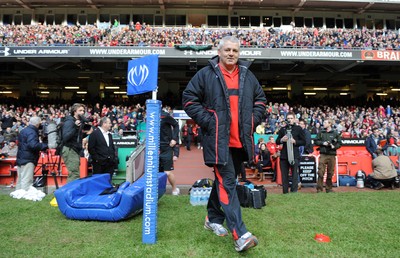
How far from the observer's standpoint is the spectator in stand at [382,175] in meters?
9.08

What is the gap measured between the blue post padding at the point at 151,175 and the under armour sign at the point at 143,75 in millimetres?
249

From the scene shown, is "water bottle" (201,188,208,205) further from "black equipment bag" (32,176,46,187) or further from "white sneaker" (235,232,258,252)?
"black equipment bag" (32,176,46,187)

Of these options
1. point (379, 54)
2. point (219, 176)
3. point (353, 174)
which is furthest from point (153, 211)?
point (379, 54)

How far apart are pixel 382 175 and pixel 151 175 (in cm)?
798

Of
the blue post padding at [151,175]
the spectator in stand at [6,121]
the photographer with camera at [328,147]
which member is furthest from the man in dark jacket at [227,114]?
the spectator in stand at [6,121]

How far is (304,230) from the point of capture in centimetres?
399

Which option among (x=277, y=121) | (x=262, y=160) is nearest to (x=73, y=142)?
(x=262, y=160)

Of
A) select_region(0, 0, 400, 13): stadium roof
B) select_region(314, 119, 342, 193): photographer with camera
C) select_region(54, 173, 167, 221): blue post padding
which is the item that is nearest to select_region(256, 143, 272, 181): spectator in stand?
select_region(314, 119, 342, 193): photographer with camera

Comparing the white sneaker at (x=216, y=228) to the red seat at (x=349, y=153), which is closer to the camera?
the white sneaker at (x=216, y=228)

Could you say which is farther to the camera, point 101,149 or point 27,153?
point 27,153

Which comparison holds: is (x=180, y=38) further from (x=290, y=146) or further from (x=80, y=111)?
(x=80, y=111)

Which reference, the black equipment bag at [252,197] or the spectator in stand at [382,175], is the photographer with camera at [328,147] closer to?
the spectator in stand at [382,175]

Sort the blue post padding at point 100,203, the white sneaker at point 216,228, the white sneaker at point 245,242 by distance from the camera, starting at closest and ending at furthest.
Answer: the white sneaker at point 245,242
the white sneaker at point 216,228
the blue post padding at point 100,203

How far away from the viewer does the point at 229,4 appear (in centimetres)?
2917
